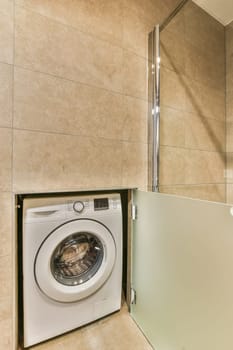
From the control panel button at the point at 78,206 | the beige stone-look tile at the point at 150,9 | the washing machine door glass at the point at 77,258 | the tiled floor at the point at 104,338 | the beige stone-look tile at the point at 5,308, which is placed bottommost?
the tiled floor at the point at 104,338

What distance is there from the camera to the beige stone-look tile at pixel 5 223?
3.39ft

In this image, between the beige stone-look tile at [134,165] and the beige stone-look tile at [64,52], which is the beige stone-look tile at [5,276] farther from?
the beige stone-look tile at [64,52]

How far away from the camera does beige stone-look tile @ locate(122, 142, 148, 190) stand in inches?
56.7

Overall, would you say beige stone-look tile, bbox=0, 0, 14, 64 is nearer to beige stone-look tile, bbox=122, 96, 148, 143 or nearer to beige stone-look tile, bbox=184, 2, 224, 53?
beige stone-look tile, bbox=122, 96, 148, 143

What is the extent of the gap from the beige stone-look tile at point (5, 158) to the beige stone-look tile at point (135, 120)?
0.76m

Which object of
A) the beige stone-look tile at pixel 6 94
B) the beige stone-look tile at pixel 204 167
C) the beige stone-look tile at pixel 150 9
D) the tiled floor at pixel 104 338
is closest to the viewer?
the beige stone-look tile at pixel 6 94

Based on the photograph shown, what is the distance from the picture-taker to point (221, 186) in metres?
2.15

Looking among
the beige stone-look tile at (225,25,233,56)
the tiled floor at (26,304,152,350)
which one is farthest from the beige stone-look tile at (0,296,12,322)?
the beige stone-look tile at (225,25,233,56)

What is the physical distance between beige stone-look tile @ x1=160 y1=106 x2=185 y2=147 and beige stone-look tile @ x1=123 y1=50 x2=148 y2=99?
245mm

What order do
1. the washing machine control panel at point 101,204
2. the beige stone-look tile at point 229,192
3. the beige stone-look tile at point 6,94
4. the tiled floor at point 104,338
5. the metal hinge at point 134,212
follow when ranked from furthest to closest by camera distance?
1. the beige stone-look tile at point 229,192
2. the metal hinge at point 134,212
3. the washing machine control panel at point 101,204
4. the tiled floor at point 104,338
5. the beige stone-look tile at point 6,94

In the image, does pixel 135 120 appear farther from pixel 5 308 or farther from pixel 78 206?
pixel 5 308

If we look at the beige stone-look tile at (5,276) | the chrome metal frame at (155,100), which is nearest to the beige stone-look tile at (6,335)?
the beige stone-look tile at (5,276)

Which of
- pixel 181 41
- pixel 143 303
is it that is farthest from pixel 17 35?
pixel 143 303

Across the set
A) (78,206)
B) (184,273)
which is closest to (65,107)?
(78,206)
